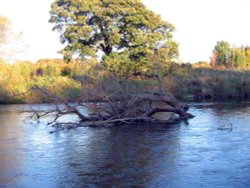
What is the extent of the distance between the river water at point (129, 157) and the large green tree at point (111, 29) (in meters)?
18.0

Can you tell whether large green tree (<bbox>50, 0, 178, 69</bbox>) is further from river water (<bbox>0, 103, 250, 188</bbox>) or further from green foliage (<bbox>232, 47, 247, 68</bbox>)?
green foliage (<bbox>232, 47, 247, 68</bbox>)

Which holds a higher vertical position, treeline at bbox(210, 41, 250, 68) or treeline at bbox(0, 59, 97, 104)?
treeline at bbox(210, 41, 250, 68)

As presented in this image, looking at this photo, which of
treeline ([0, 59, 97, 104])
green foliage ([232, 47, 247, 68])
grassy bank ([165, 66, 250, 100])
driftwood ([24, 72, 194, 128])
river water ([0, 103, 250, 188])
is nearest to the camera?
river water ([0, 103, 250, 188])

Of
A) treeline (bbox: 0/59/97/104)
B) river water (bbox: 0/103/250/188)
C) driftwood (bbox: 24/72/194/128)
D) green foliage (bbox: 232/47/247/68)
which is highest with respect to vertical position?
green foliage (bbox: 232/47/247/68)

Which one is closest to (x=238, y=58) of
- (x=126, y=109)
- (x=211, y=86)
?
(x=211, y=86)

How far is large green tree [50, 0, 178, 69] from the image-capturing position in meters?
35.0

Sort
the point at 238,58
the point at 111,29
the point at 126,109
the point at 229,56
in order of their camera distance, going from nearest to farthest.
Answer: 1. the point at 126,109
2. the point at 111,29
3. the point at 238,58
4. the point at 229,56

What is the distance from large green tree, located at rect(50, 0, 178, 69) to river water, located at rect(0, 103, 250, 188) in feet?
59.1

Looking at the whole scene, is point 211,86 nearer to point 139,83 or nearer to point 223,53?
point 139,83

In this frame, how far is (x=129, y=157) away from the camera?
11688 mm

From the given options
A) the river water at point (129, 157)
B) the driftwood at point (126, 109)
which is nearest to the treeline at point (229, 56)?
the driftwood at point (126, 109)

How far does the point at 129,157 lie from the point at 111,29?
957 inches

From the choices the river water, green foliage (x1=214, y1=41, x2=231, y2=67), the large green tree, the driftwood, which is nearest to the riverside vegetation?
the large green tree

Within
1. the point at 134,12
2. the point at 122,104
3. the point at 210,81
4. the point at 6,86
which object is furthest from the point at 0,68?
the point at 122,104
